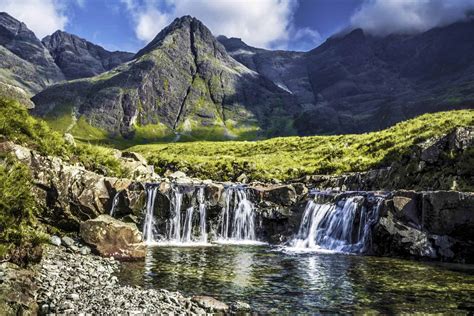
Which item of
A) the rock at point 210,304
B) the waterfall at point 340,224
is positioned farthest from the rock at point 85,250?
the waterfall at point 340,224

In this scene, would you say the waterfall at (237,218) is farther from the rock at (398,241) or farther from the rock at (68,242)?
the rock at (68,242)

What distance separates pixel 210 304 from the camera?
1691cm

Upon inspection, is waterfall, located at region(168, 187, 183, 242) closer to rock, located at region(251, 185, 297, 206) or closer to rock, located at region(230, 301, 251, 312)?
rock, located at region(251, 185, 297, 206)

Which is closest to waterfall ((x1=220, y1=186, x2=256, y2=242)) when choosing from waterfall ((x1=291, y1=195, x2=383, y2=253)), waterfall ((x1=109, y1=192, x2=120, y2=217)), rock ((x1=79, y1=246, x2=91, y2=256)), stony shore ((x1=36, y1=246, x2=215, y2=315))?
waterfall ((x1=291, y1=195, x2=383, y2=253))

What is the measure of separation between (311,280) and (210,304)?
7631 millimetres

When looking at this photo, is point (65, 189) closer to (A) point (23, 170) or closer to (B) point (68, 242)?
(B) point (68, 242)

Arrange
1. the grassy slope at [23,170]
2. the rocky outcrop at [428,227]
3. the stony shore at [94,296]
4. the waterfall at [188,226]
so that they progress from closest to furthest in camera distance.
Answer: the stony shore at [94,296] < the grassy slope at [23,170] < the rocky outcrop at [428,227] < the waterfall at [188,226]

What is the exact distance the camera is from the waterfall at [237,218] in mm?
41125

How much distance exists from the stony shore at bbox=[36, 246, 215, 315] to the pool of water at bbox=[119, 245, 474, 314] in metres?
1.87

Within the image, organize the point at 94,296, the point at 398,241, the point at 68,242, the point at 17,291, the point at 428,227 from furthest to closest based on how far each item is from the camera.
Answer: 1. the point at 398,241
2. the point at 428,227
3. the point at 68,242
4. the point at 94,296
5. the point at 17,291

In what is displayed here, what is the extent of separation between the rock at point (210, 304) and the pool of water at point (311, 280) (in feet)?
3.53

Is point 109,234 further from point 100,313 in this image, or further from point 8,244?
point 100,313

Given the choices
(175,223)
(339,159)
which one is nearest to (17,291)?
(175,223)

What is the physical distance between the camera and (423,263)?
28062mm
